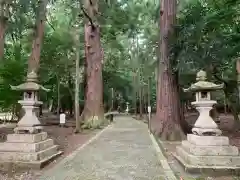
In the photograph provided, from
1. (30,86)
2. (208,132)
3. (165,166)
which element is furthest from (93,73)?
(208,132)

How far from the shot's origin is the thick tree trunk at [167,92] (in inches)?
486

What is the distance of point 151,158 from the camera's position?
8.27m

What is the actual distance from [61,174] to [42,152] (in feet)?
4.22

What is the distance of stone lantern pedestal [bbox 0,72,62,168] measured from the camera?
6.96 m

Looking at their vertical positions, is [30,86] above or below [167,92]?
below

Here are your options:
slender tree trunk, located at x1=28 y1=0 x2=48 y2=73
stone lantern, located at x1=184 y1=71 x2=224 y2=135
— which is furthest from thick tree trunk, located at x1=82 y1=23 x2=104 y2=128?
stone lantern, located at x1=184 y1=71 x2=224 y2=135

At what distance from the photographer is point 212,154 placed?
258 inches

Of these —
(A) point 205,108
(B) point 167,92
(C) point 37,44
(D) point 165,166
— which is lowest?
(D) point 165,166

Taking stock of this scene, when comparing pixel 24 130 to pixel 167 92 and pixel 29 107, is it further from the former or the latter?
pixel 167 92

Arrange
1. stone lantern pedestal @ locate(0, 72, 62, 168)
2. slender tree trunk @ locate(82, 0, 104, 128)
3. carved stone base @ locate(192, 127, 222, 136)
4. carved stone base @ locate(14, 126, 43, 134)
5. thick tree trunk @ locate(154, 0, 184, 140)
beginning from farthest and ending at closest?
slender tree trunk @ locate(82, 0, 104, 128), thick tree trunk @ locate(154, 0, 184, 140), carved stone base @ locate(14, 126, 43, 134), stone lantern pedestal @ locate(0, 72, 62, 168), carved stone base @ locate(192, 127, 222, 136)

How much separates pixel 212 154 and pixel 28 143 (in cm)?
435

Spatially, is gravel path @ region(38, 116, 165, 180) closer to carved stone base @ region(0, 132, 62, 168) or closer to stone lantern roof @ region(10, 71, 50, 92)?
carved stone base @ region(0, 132, 62, 168)

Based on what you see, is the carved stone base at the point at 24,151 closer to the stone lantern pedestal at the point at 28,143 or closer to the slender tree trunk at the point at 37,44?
the stone lantern pedestal at the point at 28,143

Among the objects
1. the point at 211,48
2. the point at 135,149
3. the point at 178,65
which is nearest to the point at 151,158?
the point at 135,149
